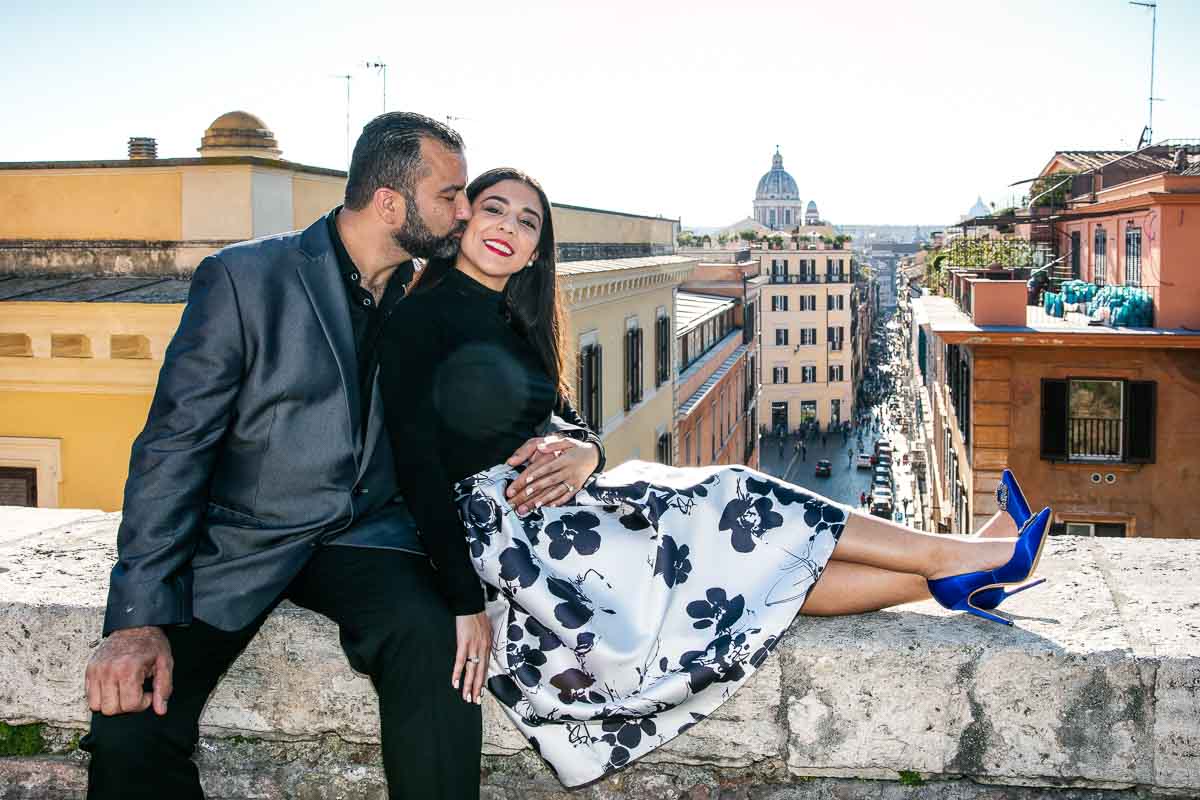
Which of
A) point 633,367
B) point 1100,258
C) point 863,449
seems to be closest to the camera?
point 633,367

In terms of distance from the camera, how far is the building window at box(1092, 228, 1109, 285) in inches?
901

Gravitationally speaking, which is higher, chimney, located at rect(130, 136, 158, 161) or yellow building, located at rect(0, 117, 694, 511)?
chimney, located at rect(130, 136, 158, 161)

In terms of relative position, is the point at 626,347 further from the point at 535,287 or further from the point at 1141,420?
the point at 535,287

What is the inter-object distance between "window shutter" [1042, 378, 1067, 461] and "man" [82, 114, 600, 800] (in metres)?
16.8

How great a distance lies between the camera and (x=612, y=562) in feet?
Answer: 8.37

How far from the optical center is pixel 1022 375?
18.4m

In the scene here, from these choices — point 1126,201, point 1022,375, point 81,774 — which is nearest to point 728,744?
point 81,774

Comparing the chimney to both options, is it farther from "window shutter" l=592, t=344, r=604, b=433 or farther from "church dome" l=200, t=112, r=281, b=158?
"window shutter" l=592, t=344, r=604, b=433

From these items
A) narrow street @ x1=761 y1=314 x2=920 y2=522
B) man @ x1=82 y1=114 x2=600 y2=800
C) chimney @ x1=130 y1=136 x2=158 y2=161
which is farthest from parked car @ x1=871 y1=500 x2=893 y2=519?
man @ x1=82 y1=114 x2=600 y2=800

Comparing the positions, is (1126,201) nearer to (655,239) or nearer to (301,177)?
(655,239)

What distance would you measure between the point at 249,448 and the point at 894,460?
2223 inches

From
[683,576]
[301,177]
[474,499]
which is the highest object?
[301,177]

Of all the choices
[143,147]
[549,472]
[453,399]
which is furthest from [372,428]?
[143,147]

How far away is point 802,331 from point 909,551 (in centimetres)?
6352
